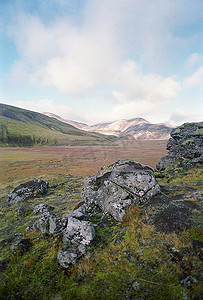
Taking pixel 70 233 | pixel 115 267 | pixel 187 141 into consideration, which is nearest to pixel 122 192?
pixel 70 233

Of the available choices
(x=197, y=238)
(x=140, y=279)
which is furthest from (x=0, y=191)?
(x=197, y=238)

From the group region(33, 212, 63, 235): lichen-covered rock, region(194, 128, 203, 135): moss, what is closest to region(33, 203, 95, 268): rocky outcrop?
region(33, 212, 63, 235): lichen-covered rock

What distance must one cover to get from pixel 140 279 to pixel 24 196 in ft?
59.7

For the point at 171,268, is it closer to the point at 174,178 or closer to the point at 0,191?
the point at 174,178

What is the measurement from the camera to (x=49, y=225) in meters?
10.1

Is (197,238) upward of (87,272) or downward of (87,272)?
upward

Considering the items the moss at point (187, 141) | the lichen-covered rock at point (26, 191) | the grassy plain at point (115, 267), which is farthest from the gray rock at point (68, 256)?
the moss at point (187, 141)

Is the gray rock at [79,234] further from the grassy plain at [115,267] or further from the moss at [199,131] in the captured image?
the moss at [199,131]

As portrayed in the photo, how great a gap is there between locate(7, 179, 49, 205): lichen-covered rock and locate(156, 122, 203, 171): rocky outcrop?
74.1 feet

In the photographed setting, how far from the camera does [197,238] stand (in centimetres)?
758

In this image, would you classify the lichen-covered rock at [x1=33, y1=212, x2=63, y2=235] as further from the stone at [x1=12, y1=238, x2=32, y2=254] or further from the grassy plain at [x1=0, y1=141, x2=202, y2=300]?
the stone at [x1=12, y1=238, x2=32, y2=254]

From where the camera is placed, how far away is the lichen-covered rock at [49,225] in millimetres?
9647

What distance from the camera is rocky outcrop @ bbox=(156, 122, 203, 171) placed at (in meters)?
24.5

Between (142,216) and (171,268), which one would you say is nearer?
(171,268)
